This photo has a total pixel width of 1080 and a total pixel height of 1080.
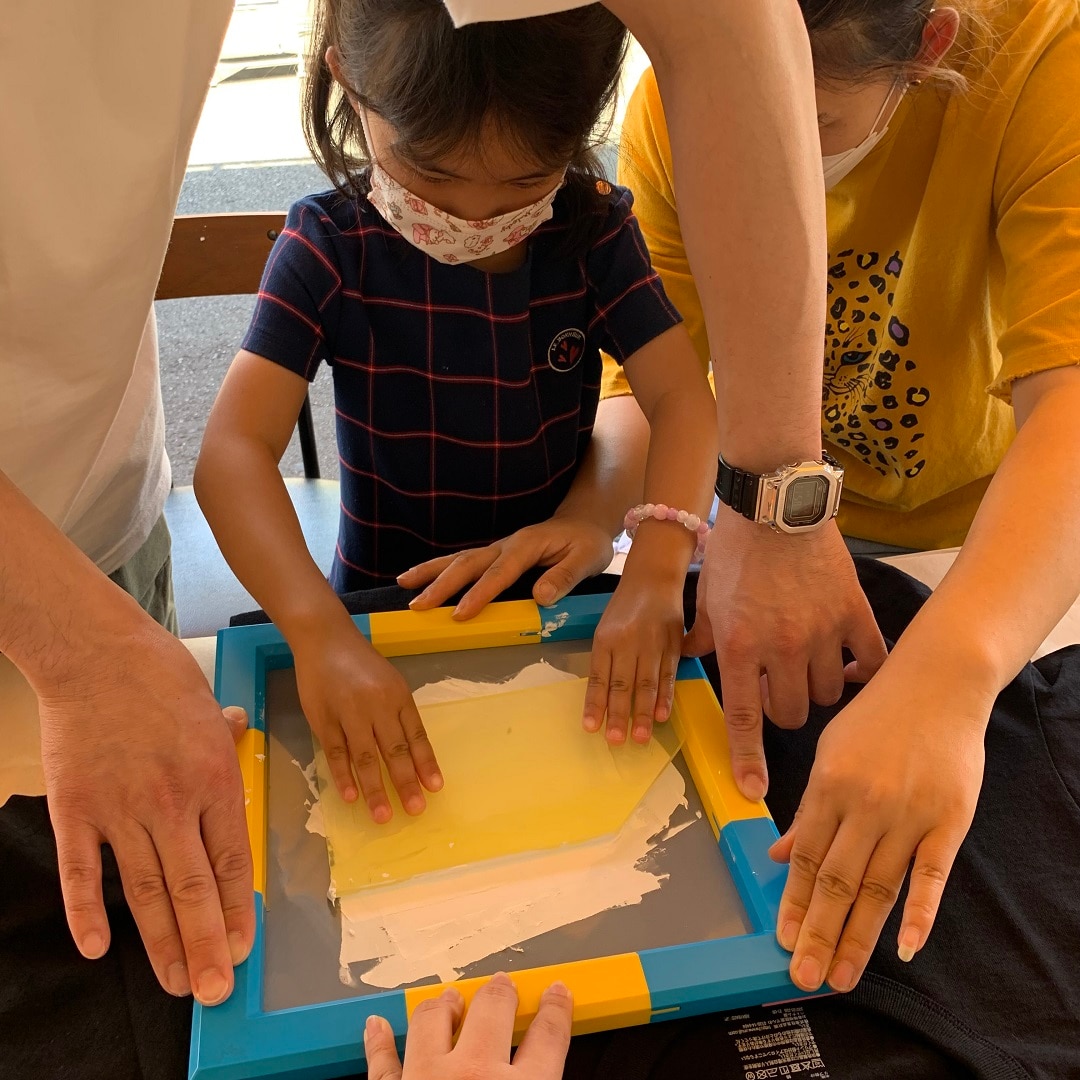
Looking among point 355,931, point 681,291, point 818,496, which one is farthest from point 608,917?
point 681,291

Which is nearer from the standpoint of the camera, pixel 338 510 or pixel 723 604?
pixel 723 604

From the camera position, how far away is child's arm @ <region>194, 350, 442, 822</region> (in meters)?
0.68

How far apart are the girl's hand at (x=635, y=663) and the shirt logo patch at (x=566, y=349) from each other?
11.2 inches

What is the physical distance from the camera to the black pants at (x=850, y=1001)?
0.55 metres

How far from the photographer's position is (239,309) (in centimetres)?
272

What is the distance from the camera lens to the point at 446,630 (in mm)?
784

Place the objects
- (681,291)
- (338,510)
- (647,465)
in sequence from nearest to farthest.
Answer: (647,465) → (681,291) → (338,510)

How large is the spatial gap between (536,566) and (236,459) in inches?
11.5

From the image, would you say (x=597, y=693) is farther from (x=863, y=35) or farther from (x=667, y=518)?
(x=863, y=35)

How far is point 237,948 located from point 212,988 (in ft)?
0.09

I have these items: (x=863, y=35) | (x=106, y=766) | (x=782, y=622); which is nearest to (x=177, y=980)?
(x=106, y=766)

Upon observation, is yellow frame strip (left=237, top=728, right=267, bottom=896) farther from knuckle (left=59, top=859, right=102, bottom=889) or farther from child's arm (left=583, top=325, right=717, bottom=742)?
child's arm (left=583, top=325, right=717, bottom=742)

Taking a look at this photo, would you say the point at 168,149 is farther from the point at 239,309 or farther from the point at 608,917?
the point at 239,309

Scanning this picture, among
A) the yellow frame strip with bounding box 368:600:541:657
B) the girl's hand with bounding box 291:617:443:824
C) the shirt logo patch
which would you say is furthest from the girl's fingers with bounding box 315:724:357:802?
the shirt logo patch
